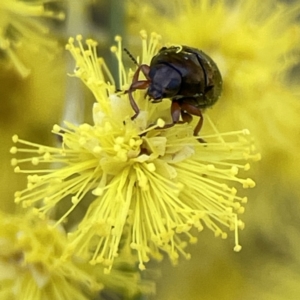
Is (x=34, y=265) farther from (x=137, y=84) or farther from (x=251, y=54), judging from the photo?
(x=251, y=54)

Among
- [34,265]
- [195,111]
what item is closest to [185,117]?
[195,111]

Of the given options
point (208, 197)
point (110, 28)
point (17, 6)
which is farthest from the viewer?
point (110, 28)

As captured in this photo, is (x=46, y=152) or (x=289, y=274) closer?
(x=46, y=152)

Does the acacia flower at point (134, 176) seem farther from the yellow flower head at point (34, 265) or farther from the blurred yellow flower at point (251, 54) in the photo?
the blurred yellow flower at point (251, 54)

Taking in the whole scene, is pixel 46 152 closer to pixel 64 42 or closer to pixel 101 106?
pixel 101 106

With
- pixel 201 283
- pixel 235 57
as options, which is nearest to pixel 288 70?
pixel 235 57

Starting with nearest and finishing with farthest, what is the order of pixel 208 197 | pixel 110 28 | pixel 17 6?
pixel 208 197 → pixel 17 6 → pixel 110 28

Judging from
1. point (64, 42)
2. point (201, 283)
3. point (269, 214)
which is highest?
point (64, 42)

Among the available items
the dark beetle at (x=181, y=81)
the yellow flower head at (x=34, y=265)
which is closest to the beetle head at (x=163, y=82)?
the dark beetle at (x=181, y=81)
